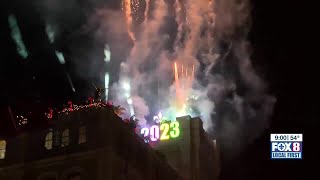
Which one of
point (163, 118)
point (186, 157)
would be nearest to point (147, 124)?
point (163, 118)

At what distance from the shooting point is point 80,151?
44781mm

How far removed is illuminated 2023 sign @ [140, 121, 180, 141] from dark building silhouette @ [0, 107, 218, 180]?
21.4m

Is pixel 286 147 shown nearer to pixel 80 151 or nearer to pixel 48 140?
pixel 48 140

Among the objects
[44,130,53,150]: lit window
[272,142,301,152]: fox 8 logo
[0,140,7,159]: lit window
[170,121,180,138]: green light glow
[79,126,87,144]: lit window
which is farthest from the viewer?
[272,142,301,152]: fox 8 logo

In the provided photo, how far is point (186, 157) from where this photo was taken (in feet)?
233

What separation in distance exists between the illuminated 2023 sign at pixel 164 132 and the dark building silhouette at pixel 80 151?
841 inches

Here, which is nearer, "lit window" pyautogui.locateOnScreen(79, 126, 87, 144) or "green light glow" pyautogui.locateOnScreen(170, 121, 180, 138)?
"lit window" pyautogui.locateOnScreen(79, 126, 87, 144)

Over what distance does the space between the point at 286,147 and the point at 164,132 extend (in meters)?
22.2

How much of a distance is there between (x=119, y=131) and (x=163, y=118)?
2989 centimetres

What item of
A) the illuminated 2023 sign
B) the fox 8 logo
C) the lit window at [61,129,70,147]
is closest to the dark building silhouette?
the lit window at [61,129,70,147]

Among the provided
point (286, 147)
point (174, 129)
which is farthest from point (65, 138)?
point (286, 147)

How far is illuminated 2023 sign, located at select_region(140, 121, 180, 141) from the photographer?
7319 centimetres

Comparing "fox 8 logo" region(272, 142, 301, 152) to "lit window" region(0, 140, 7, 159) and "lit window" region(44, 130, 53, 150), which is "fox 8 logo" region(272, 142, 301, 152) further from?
"lit window" region(0, 140, 7, 159)

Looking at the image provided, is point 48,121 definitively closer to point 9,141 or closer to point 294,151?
point 9,141
